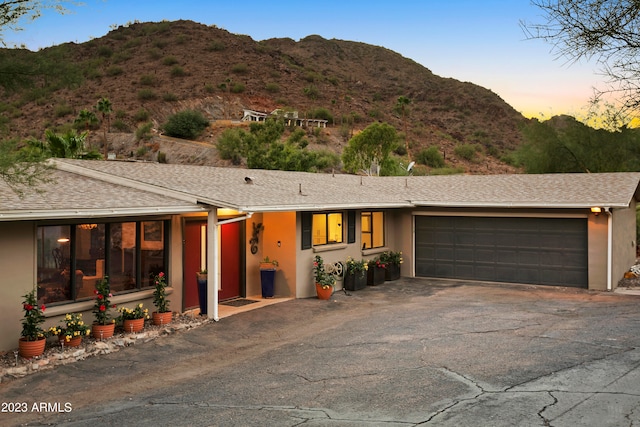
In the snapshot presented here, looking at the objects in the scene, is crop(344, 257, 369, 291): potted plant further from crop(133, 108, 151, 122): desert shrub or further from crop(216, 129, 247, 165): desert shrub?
crop(133, 108, 151, 122): desert shrub

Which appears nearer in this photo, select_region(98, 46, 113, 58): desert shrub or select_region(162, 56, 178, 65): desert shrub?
select_region(162, 56, 178, 65): desert shrub

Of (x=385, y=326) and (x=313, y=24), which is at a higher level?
(x=313, y=24)

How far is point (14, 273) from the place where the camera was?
9.53m

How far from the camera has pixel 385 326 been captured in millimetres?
11859

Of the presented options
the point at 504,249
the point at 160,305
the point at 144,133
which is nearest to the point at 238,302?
the point at 160,305

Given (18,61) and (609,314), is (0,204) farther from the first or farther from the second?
(609,314)

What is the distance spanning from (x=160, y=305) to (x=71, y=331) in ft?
7.03

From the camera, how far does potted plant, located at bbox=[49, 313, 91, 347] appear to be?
9.70 meters

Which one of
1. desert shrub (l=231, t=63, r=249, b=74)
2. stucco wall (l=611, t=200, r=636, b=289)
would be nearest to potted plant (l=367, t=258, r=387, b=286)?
stucco wall (l=611, t=200, r=636, b=289)

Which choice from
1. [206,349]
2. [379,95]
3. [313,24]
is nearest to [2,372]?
[206,349]

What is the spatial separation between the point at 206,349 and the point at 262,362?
1.48 metres

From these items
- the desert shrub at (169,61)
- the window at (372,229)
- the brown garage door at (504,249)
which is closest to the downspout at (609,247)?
the brown garage door at (504,249)

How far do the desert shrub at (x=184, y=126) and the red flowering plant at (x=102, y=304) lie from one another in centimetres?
5068

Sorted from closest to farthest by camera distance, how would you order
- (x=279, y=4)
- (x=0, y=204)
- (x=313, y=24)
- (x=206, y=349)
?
(x=0, y=204), (x=206, y=349), (x=279, y=4), (x=313, y=24)
